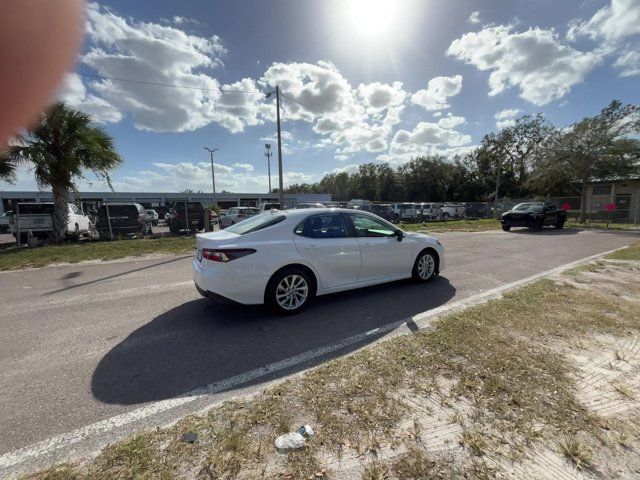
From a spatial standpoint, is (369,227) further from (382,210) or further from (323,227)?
(382,210)

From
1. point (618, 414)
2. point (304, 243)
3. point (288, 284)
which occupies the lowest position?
point (618, 414)

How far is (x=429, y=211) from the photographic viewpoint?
27172 millimetres

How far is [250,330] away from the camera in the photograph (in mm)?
3910

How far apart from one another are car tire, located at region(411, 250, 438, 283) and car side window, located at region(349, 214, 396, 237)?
34.8 inches

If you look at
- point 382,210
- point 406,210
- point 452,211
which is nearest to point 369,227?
point 382,210

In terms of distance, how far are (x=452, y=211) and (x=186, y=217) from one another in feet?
76.2

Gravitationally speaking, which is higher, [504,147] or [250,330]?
[504,147]

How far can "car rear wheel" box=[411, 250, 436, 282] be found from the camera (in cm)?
590

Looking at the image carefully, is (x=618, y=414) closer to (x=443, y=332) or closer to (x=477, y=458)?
(x=477, y=458)

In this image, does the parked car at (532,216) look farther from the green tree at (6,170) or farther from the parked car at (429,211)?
the green tree at (6,170)

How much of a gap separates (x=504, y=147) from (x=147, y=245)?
5405 cm

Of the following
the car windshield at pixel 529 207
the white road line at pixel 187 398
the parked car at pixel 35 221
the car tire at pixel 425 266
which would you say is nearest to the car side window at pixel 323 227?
the white road line at pixel 187 398

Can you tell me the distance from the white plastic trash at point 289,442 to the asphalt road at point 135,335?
1031 mm

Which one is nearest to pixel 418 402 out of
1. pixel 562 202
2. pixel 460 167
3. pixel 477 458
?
pixel 477 458
